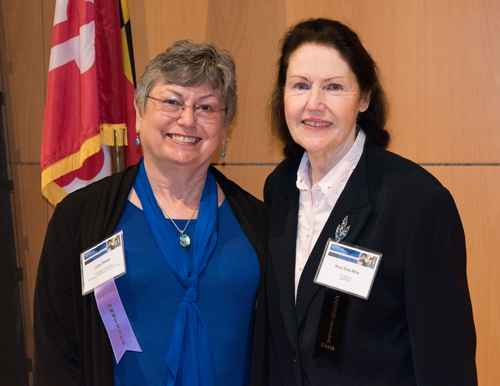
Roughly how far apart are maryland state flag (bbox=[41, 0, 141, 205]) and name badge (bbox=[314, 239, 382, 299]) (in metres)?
1.50

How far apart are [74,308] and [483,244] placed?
2.02 metres

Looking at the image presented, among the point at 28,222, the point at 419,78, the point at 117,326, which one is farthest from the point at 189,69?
the point at 28,222

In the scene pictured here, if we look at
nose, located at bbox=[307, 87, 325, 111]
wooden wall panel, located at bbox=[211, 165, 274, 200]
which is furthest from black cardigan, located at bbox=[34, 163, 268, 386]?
wooden wall panel, located at bbox=[211, 165, 274, 200]

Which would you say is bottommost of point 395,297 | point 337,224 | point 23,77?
point 395,297

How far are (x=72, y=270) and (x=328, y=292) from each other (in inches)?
37.4

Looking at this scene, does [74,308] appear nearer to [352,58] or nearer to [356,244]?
[356,244]

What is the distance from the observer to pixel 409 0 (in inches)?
94.4

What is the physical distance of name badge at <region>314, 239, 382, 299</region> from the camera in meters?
1.46

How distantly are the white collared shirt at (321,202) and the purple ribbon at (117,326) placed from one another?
627 mm

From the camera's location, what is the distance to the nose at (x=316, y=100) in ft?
5.36

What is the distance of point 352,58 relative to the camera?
5.42 feet

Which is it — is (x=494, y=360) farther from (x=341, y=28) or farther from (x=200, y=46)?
(x=200, y=46)

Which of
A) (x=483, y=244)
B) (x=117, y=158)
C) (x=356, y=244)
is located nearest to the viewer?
(x=356, y=244)

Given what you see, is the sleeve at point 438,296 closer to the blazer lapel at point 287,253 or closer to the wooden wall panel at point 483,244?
the blazer lapel at point 287,253
